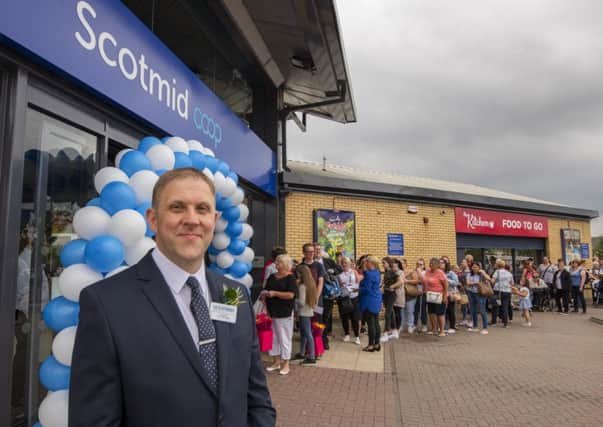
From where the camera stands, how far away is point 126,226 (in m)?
2.83

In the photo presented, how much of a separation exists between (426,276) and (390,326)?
1.47m

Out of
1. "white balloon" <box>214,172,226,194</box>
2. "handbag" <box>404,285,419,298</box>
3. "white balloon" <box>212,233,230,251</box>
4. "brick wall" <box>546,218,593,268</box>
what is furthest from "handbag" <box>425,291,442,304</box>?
"brick wall" <box>546,218,593,268</box>

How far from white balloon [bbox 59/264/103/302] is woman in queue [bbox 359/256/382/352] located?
18.1 feet

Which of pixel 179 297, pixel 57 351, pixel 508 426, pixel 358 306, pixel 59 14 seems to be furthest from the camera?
pixel 358 306

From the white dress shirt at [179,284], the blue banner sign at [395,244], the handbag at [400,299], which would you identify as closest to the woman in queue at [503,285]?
the blue banner sign at [395,244]

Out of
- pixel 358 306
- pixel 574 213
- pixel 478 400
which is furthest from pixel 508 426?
pixel 574 213

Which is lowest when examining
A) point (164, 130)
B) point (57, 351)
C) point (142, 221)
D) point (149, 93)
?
point (57, 351)

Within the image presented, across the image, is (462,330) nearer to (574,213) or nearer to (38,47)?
(38,47)

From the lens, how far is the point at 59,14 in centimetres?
312

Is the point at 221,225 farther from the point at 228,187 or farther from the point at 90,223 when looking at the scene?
the point at 90,223

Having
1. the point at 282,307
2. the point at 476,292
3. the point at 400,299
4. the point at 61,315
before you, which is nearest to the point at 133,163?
the point at 61,315

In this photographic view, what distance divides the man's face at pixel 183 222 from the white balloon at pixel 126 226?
1.46 metres

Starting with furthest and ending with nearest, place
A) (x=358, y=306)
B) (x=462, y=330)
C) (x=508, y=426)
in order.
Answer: (x=462, y=330)
(x=358, y=306)
(x=508, y=426)

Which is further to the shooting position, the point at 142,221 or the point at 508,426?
the point at 508,426
